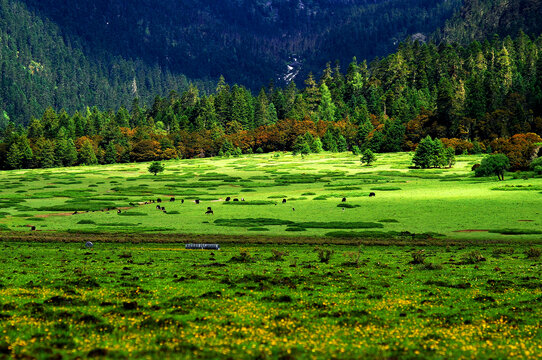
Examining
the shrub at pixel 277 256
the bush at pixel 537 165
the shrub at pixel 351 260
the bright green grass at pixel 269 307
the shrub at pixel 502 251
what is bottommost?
the shrub at pixel 502 251

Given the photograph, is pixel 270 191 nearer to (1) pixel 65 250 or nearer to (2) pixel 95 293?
(1) pixel 65 250

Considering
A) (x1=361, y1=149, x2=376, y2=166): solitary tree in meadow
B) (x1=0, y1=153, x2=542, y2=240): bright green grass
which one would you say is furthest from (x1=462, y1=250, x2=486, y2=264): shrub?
(x1=361, y1=149, x2=376, y2=166): solitary tree in meadow

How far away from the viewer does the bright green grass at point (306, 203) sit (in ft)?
228

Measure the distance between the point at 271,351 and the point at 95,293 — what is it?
14.3 meters

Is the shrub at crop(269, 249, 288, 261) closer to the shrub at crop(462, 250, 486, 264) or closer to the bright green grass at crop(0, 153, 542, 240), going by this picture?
the shrub at crop(462, 250, 486, 264)

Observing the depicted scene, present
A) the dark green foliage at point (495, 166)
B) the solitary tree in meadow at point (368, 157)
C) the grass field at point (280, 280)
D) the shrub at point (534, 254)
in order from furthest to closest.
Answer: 1. the solitary tree in meadow at point (368, 157)
2. the dark green foliage at point (495, 166)
3. the shrub at point (534, 254)
4. the grass field at point (280, 280)

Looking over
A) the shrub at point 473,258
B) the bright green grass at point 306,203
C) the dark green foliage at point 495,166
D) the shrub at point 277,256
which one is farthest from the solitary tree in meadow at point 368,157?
the shrub at point 473,258

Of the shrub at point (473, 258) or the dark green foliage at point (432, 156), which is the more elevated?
the dark green foliage at point (432, 156)

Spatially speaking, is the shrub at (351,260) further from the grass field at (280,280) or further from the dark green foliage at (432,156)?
the dark green foliage at (432,156)

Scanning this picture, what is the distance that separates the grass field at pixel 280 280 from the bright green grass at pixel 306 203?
617mm

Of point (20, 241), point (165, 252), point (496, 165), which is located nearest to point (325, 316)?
point (165, 252)

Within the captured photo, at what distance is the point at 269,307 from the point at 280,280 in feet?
24.1

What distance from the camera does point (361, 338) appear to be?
21.5 metres

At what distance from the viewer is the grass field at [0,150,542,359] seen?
67.2 ft
